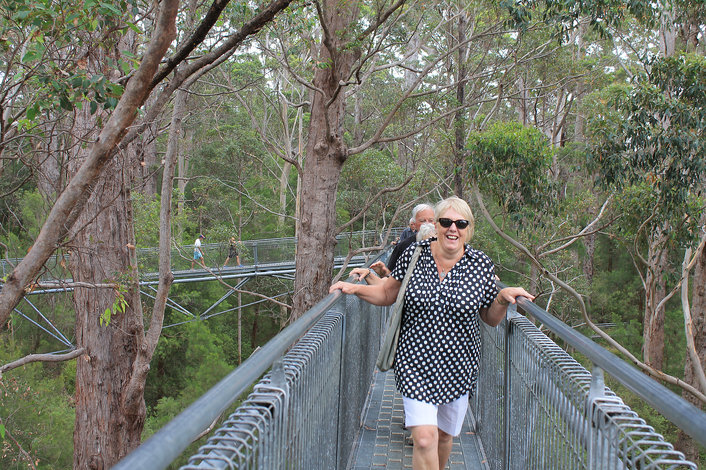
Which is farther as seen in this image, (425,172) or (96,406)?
(425,172)

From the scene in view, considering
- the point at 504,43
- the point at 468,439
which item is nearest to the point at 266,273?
the point at 504,43

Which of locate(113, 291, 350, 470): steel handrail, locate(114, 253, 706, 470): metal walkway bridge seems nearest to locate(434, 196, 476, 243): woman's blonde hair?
locate(114, 253, 706, 470): metal walkway bridge

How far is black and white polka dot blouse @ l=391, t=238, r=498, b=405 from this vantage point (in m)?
2.97

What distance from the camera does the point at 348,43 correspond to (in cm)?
791

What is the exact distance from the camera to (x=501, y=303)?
2.98 metres

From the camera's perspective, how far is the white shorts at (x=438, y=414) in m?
2.93

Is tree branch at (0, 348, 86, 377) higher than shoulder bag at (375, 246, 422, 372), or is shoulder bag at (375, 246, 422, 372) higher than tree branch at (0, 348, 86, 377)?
shoulder bag at (375, 246, 422, 372)

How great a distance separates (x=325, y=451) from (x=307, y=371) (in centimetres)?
70

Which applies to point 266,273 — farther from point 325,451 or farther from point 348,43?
point 325,451

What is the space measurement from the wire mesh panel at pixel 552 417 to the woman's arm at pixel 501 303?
143mm

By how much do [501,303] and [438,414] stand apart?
0.66m

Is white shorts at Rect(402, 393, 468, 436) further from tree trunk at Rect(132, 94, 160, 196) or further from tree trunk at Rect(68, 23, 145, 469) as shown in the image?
tree trunk at Rect(68, 23, 145, 469)

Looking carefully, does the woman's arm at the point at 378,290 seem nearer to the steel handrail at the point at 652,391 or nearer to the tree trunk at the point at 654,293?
the steel handrail at the point at 652,391

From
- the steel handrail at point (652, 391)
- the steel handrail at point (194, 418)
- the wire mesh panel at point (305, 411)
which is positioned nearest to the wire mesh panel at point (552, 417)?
the steel handrail at point (652, 391)
